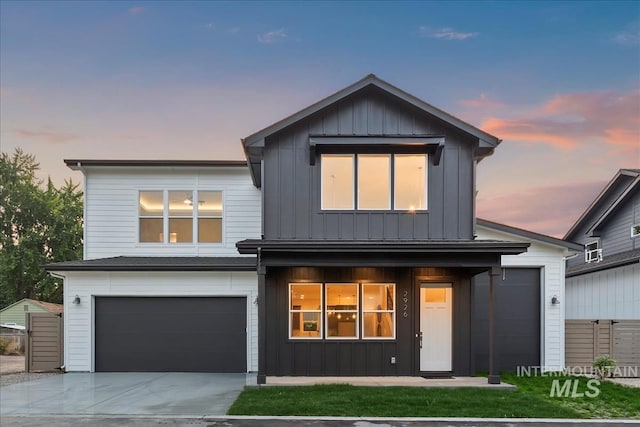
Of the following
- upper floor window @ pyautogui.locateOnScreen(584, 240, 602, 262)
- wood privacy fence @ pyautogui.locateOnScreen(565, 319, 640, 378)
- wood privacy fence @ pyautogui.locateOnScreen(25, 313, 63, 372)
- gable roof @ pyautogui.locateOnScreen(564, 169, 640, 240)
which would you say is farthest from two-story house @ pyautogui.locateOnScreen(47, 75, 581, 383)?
upper floor window @ pyautogui.locateOnScreen(584, 240, 602, 262)

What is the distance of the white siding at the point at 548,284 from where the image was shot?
41.5ft

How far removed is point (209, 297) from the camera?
42.5ft

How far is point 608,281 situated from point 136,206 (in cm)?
1509

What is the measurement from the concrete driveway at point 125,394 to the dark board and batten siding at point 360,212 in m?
3.82

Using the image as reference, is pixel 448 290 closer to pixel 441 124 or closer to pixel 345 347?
pixel 345 347

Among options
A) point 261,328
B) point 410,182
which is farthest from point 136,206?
point 410,182

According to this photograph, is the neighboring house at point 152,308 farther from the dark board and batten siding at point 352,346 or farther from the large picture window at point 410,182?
the large picture window at point 410,182

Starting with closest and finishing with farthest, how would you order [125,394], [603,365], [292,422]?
[292,422] → [125,394] → [603,365]

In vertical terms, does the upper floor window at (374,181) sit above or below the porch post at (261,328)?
above

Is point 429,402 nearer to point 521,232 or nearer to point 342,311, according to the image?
point 342,311

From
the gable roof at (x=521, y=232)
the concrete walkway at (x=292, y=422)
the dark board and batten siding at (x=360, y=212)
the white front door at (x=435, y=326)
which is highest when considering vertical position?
the dark board and batten siding at (x=360, y=212)

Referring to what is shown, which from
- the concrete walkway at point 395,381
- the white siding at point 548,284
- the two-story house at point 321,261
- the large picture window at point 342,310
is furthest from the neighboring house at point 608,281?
the large picture window at point 342,310

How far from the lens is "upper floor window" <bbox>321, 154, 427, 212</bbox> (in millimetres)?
11445

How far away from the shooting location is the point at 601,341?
12.7m
